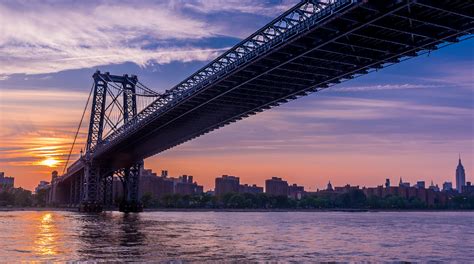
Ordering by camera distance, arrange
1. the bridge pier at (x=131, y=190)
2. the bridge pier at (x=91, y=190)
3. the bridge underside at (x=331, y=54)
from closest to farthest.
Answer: the bridge underside at (x=331, y=54)
the bridge pier at (x=91, y=190)
the bridge pier at (x=131, y=190)

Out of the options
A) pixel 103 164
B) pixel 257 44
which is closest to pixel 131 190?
pixel 103 164

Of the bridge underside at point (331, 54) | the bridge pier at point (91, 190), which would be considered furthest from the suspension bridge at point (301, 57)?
the bridge pier at point (91, 190)

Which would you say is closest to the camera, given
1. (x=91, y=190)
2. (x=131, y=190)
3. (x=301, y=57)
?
(x=301, y=57)

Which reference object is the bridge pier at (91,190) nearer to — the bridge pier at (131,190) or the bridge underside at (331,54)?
the bridge pier at (131,190)

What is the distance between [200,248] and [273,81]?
22.6 meters

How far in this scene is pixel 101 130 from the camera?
111062 mm

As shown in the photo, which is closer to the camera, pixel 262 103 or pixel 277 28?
pixel 277 28

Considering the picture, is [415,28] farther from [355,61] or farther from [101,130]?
[101,130]

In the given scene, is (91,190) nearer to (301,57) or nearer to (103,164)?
(103,164)

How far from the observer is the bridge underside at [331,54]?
3312 cm

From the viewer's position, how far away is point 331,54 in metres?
43.1

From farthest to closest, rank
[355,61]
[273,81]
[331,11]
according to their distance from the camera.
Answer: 1. [273,81]
2. [355,61]
3. [331,11]

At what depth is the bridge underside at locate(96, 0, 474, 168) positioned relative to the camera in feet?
109

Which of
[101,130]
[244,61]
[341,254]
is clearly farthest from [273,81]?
[101,130]
